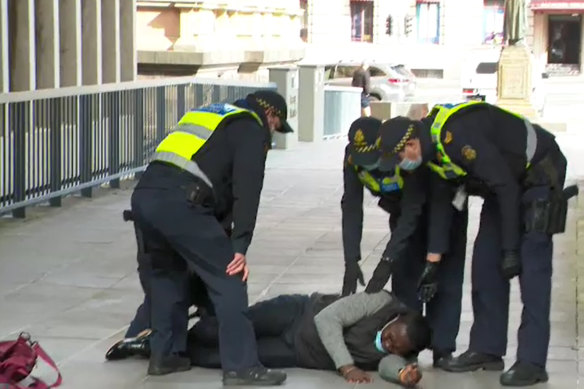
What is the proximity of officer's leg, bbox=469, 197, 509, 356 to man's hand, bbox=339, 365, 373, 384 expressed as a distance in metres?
0.79

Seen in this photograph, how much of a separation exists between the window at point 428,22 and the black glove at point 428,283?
59220 millimetres

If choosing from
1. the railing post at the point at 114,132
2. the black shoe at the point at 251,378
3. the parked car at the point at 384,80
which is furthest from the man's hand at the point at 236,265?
the parked car at the point at 384,80

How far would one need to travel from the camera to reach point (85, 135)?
15.9 metres

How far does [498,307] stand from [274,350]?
4.21 feet

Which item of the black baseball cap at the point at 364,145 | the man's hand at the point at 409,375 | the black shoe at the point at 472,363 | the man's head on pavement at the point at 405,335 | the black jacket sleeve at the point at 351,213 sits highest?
the black baseball cap at the point at 364,145

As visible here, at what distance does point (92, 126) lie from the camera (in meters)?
16.1

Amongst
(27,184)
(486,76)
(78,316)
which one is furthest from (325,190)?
(486,76)

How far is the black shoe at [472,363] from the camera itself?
816 cm

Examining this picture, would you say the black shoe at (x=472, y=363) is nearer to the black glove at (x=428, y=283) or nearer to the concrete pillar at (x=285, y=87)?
the black glove at (x=428, y=283)

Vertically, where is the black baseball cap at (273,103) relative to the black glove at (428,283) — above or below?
above

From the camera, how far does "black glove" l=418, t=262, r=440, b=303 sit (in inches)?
313

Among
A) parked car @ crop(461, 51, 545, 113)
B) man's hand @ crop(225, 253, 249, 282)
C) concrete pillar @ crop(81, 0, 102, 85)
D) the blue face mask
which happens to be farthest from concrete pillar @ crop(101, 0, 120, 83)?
parked car @ crop(461, 51, 545, 113)

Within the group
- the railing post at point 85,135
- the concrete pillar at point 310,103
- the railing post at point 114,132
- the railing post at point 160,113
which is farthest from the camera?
the concrete pillar at point 310,103

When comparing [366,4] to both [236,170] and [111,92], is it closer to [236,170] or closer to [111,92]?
[111,92]
